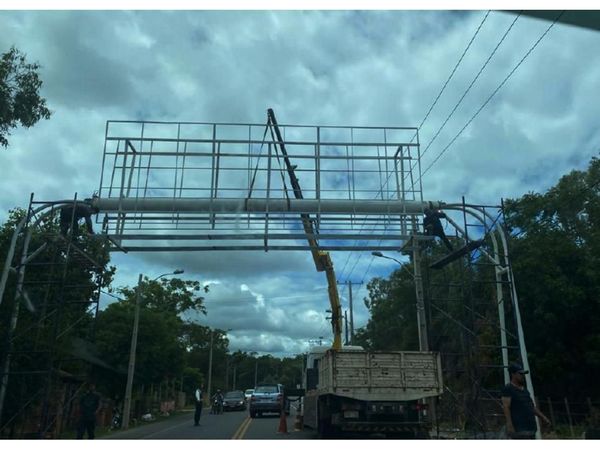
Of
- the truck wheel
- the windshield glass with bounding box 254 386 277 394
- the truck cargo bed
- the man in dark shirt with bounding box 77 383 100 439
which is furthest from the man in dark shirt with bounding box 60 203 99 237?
the windshield glass with bounding box 254 386 277 394

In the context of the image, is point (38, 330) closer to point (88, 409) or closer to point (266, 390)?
point (88, 409)

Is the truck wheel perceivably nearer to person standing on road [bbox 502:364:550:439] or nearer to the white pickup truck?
the white pickup truck

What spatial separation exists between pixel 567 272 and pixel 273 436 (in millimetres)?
13777

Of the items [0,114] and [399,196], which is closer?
[0,114]

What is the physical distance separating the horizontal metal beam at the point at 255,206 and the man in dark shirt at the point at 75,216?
395 millimetres

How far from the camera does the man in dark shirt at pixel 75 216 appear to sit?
47.9 feet

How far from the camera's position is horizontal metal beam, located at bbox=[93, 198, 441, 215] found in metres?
14.0

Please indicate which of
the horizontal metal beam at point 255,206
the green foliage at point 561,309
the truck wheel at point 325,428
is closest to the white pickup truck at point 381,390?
the truck wheel at point 325,428

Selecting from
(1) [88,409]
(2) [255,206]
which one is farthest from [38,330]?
(2) [255,206]

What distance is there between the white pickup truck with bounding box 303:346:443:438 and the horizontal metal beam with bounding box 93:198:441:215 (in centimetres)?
378

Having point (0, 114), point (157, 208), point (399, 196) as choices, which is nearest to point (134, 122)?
point (157, 208)

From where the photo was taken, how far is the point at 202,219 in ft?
46.5

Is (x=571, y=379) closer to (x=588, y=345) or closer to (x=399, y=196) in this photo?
(x=588, y=345)

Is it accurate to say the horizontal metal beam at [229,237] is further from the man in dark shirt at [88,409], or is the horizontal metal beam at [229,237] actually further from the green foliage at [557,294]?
the green foliage at [557,294]
